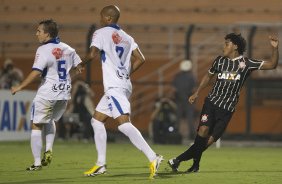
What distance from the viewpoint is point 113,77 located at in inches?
476

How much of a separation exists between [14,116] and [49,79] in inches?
339

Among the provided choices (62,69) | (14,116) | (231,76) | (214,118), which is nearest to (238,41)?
(231,76)

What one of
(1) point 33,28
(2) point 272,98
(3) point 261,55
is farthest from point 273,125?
(1) point 33,28

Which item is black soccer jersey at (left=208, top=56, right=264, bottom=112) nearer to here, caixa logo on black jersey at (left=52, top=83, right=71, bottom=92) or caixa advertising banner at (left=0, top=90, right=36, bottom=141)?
caixa logo on black jersey at (left=52, top=83, right=71, bottom=92)

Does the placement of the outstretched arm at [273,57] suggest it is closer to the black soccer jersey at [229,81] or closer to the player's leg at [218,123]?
the black soccer jersey at [229,81]

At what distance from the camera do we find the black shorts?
1291 cm

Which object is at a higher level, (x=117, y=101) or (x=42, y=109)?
(x=117, y=101)

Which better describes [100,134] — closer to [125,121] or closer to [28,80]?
[125,121]

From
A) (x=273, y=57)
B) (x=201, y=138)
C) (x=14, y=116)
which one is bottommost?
(x=14, y=116)

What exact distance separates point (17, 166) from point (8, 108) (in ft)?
25.7

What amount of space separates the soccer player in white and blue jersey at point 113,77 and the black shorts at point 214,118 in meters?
1.23

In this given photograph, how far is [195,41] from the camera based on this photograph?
94.7 ft

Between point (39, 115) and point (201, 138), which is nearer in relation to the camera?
point (201, 138)

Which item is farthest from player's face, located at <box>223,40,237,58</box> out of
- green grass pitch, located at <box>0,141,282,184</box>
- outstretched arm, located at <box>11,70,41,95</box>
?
outstretched arm, located at <box>11,70,41,95</box>
